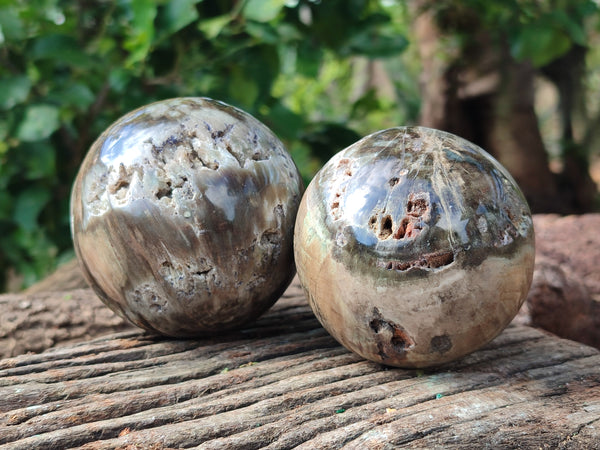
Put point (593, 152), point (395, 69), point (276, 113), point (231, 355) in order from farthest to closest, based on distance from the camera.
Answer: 1. point (395, 69)
2. point (593, 152)
3. point (276, 113)
4. point (231, 355)

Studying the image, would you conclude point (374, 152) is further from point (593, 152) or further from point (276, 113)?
point (593, 152)

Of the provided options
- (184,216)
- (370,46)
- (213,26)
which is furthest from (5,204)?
(370,46)

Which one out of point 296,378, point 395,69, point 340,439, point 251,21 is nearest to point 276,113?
point 251,21

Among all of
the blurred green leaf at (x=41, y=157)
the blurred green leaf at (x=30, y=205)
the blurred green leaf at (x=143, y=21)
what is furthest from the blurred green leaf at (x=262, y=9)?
the blurred green leaf at (x=30, y=205)

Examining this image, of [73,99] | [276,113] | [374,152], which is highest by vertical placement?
[73,99]

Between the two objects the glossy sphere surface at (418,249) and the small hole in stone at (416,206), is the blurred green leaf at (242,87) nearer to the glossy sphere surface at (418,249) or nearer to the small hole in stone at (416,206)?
the glossy sphere surface at (418,249)
